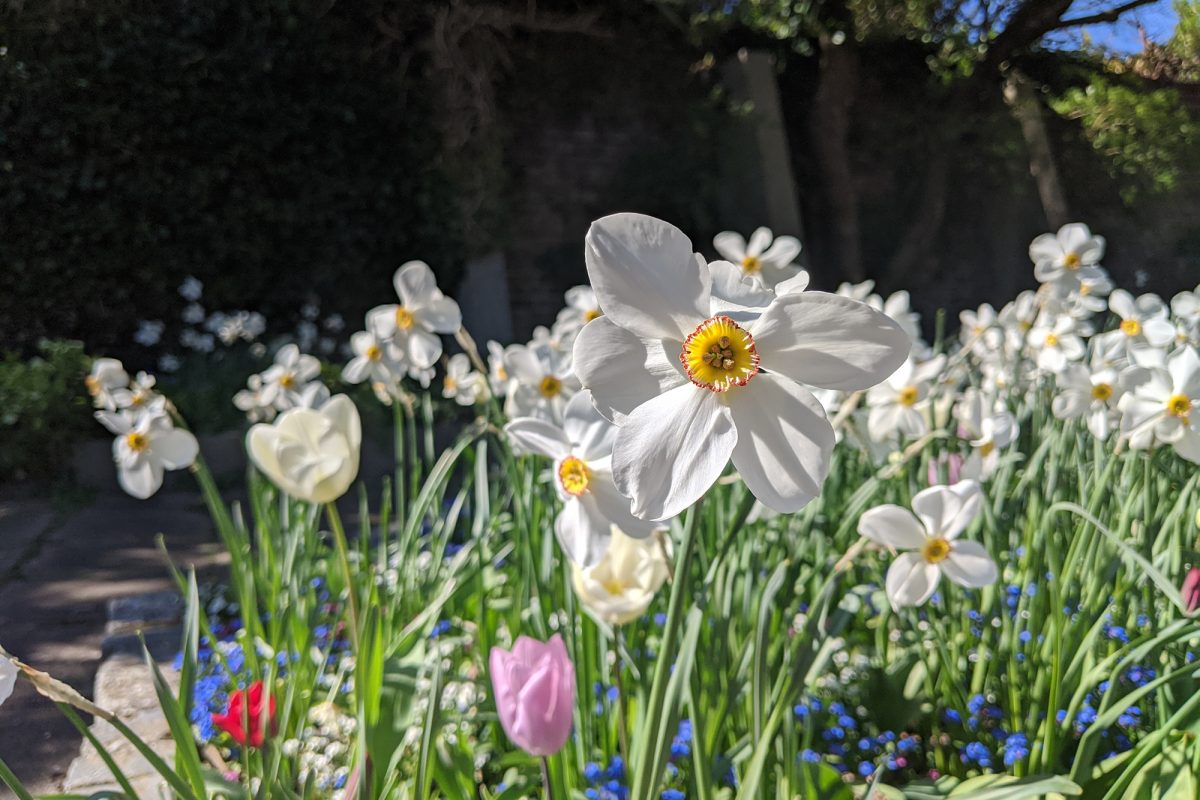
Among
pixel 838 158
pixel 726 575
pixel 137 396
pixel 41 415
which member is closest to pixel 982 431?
pixel 726 575

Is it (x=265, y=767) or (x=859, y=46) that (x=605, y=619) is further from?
(x=859, y=46)

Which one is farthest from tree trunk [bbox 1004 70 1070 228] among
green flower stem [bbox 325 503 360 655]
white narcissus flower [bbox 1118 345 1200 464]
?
green flower stem [bbox 325 503 360 655]

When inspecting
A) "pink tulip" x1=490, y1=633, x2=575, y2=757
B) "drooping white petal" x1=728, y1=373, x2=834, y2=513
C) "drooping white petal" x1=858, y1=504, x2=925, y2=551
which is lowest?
"pink tulip" x1=490, y1=633, x2=575, y2=757

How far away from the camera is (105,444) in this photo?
3.42 metres

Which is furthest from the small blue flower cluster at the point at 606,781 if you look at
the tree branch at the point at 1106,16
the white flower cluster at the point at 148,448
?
the tree branch at the point at 1106,16

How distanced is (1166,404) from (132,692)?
159 cm

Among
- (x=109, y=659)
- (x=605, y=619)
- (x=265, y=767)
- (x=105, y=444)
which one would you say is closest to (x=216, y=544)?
(x=109, y=659)

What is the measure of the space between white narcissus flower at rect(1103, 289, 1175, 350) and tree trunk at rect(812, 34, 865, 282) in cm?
503

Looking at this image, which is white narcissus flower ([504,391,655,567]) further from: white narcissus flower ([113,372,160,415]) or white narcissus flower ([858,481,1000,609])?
white narcissus flower ([113,372,160,415])

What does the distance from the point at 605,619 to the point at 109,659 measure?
51.3 inches

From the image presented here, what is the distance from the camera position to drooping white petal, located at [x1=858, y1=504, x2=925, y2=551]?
0.88 meters

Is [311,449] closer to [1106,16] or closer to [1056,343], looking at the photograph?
[1056,343]

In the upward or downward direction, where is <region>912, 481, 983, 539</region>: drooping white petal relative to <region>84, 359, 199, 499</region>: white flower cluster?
downward

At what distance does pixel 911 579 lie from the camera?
92cm
